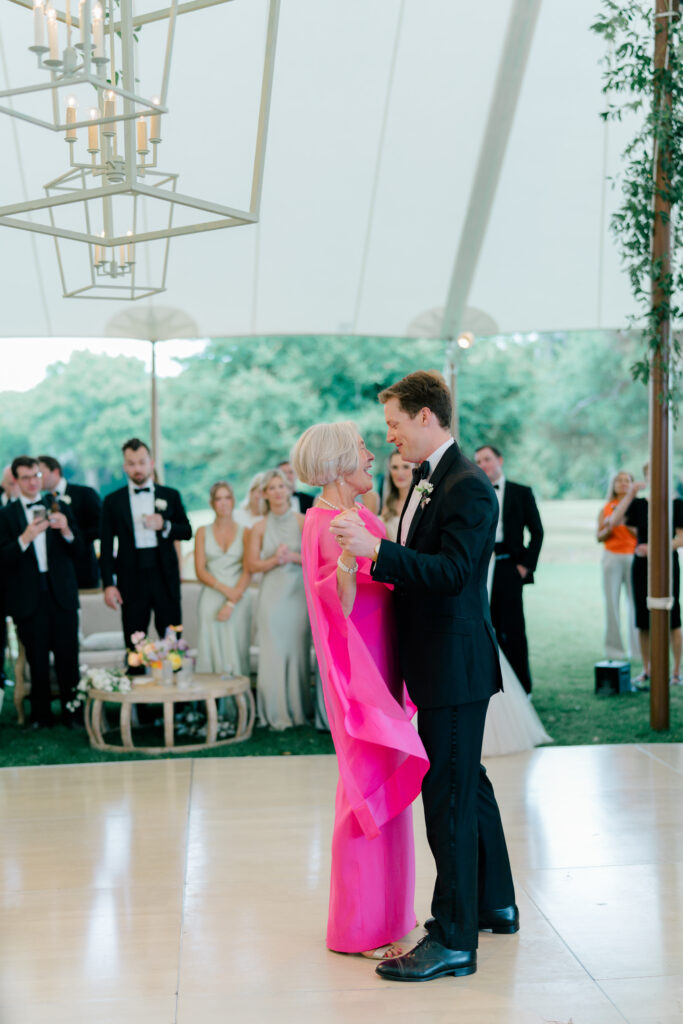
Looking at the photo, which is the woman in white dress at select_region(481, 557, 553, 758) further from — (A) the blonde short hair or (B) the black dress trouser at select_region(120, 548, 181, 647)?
(A) the blonde short hair

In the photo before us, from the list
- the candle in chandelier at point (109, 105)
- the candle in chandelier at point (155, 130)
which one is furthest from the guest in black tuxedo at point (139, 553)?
the candle in chandelier at point (109, 105)

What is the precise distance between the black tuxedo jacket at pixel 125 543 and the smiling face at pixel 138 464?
117 mm

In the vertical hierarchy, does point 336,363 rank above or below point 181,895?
above

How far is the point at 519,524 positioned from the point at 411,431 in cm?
393

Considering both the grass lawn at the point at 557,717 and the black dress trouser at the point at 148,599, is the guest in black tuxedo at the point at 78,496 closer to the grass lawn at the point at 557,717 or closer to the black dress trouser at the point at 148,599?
the black dress trouser at the point at 148,599

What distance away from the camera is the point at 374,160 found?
346 inches

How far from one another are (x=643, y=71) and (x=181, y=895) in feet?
15.9

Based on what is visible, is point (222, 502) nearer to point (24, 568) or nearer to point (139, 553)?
point (139, 553)

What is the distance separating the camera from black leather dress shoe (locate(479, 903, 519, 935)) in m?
3.39

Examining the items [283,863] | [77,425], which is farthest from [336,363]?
[283,863]

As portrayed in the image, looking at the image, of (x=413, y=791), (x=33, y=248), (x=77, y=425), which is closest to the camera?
(x=413, y=791)

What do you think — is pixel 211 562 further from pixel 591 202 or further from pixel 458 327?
pixel 591 202

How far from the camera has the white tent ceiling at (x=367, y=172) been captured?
814 cm

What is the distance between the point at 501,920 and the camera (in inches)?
134
